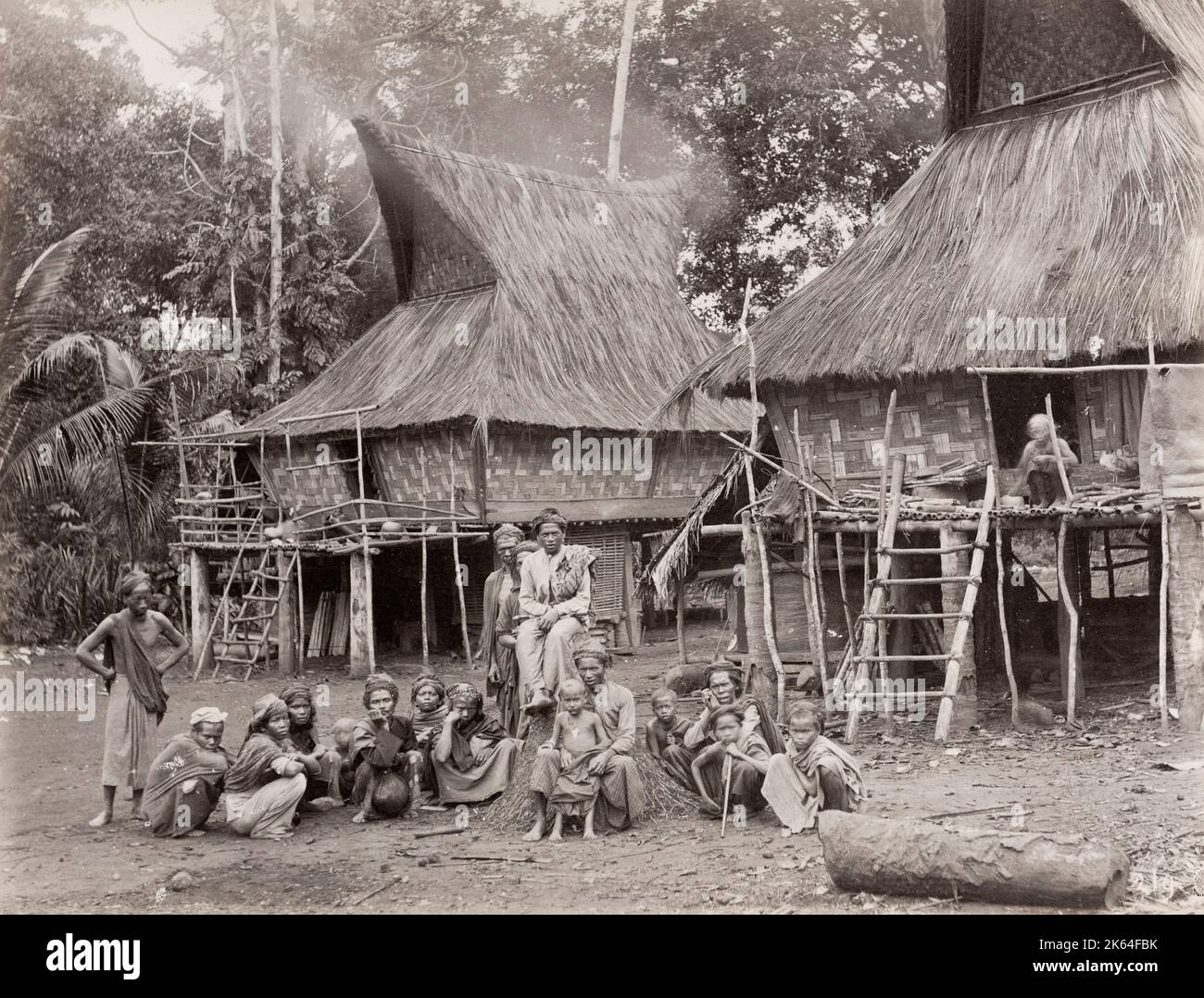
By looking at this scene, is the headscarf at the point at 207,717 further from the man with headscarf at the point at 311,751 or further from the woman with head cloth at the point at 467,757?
the woman with head cloth at the point at 467,757

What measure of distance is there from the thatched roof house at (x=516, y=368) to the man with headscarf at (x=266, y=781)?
8223 mm

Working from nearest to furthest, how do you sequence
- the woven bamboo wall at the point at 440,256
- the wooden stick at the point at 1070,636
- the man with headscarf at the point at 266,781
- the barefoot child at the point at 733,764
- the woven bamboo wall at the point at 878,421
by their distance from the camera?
1. the barefoot child at the point at 733,764
2. the man with headscarf at the point at 266,781
3. the wooden stick at the point at 1070,636
4. the woven bamboo wall at the point at 878,421
5. the woven bamboo wall at the point at 440,256

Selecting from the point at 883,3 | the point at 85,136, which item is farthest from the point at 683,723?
the point at 883,3

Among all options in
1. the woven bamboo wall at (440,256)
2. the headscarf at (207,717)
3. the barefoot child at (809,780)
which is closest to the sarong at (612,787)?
the barefoot child at (809,780)

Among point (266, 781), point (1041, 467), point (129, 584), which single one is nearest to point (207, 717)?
point (266, 781)

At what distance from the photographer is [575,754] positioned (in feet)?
26.0

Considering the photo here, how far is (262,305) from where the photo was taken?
19062 mm

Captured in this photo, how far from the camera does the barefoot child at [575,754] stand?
7.82m

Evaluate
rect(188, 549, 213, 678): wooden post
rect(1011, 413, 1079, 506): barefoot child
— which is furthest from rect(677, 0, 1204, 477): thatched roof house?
rect(188, 549, 213, 678): wooden post

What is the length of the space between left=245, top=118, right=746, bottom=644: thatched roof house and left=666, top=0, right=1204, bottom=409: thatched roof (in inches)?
138

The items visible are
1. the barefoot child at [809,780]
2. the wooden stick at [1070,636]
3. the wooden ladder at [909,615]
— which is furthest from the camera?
the wooden stick at [1070,636]

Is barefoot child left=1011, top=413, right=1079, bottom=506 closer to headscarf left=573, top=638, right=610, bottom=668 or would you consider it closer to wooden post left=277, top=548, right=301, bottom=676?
headscarf left=573, top=638, right=610, bottom=668

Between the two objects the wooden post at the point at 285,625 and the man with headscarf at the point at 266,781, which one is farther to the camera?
the wooden post at the point at 285,625
